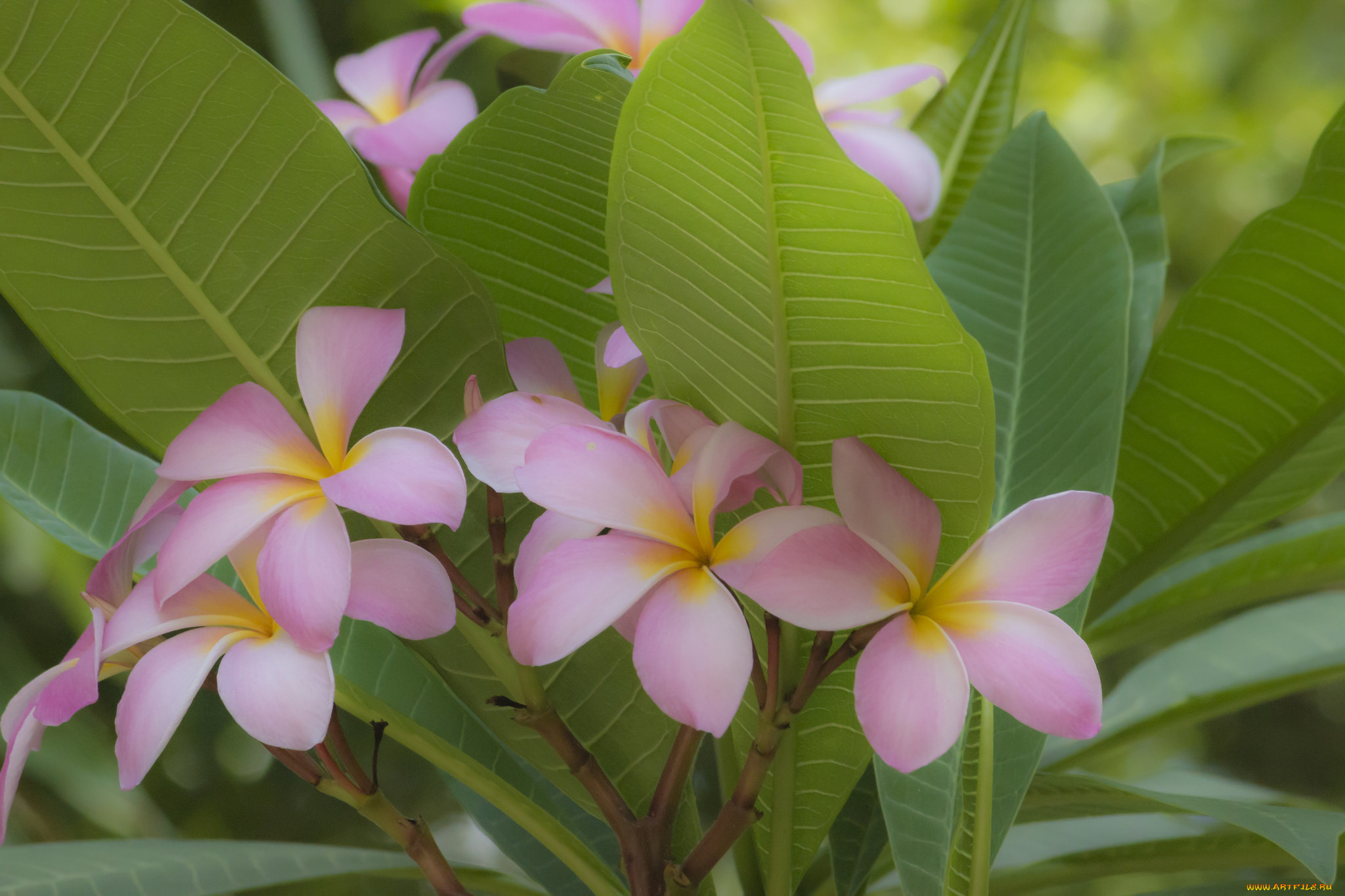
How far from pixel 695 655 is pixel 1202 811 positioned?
22cm

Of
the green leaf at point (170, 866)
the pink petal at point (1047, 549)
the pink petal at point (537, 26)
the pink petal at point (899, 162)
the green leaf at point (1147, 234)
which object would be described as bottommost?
the green leaf at point (170, 866)

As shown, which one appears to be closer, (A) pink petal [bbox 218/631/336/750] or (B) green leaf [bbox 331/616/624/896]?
(A) pink petal [bbox 218/631/336/750]

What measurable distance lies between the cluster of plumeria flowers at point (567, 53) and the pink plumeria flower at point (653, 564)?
20 centimetres

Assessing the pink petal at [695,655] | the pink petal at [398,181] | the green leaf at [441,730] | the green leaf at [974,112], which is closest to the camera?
the pink petal at [695,655]

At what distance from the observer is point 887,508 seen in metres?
0.23

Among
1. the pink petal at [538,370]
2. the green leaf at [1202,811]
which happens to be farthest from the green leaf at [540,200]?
the green leaf at [1202,811]

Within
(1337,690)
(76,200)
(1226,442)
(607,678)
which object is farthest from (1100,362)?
(1337,690)

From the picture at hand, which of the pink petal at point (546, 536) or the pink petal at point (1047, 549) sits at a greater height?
the pink petal at point (1047, 549)

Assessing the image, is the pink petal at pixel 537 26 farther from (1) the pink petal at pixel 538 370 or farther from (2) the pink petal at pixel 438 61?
(1) the pink petal at pixel 538 370

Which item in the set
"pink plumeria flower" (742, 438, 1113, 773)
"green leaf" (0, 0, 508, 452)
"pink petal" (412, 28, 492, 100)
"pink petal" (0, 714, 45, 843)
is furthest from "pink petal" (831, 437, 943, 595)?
"pink petal" (412, 28, 492, 100)

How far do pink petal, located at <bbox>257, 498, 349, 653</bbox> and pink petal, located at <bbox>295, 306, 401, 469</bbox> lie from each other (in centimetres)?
3

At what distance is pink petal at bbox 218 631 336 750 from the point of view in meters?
0.21

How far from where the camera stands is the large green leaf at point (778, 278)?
23 centimetres

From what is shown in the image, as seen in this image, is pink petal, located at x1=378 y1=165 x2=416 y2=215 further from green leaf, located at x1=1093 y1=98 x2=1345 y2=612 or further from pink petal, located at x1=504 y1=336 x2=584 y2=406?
green leaf, located at x1=1093 y1=98 x2=1345 y2=612
